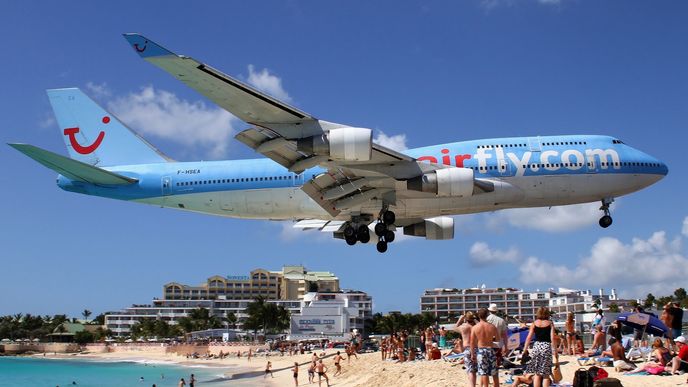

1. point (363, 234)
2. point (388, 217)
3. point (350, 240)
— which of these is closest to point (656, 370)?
point (388, 217)

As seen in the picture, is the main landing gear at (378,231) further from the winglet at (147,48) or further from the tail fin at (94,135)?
the winglet at (147,48)

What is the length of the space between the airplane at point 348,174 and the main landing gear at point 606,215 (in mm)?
52

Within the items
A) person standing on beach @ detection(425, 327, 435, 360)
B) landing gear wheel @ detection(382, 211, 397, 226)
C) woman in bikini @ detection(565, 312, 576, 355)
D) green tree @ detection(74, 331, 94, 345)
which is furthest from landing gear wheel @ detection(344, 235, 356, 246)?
green tree @ detection(74, 331, 94, 345)

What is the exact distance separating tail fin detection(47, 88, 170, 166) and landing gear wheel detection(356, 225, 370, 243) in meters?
11.8

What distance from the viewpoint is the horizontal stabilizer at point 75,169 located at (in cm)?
3145

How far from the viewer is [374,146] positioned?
29406mm

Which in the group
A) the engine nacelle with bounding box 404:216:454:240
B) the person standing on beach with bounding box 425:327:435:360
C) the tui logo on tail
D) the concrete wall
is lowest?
the concrete wall

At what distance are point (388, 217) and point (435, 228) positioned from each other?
22.2 ft

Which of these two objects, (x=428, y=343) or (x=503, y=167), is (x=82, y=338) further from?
(x=503, y=167)

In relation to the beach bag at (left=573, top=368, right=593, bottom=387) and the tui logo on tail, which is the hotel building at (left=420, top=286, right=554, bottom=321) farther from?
the beach bag at (left=573, top=368, right=593, bottom=387)

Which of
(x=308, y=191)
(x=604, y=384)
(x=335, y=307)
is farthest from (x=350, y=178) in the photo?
(x=335, y=307)

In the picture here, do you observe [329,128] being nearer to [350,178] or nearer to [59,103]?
[350,178]

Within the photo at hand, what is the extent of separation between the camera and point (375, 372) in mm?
37750

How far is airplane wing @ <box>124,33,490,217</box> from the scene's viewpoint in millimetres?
23641
